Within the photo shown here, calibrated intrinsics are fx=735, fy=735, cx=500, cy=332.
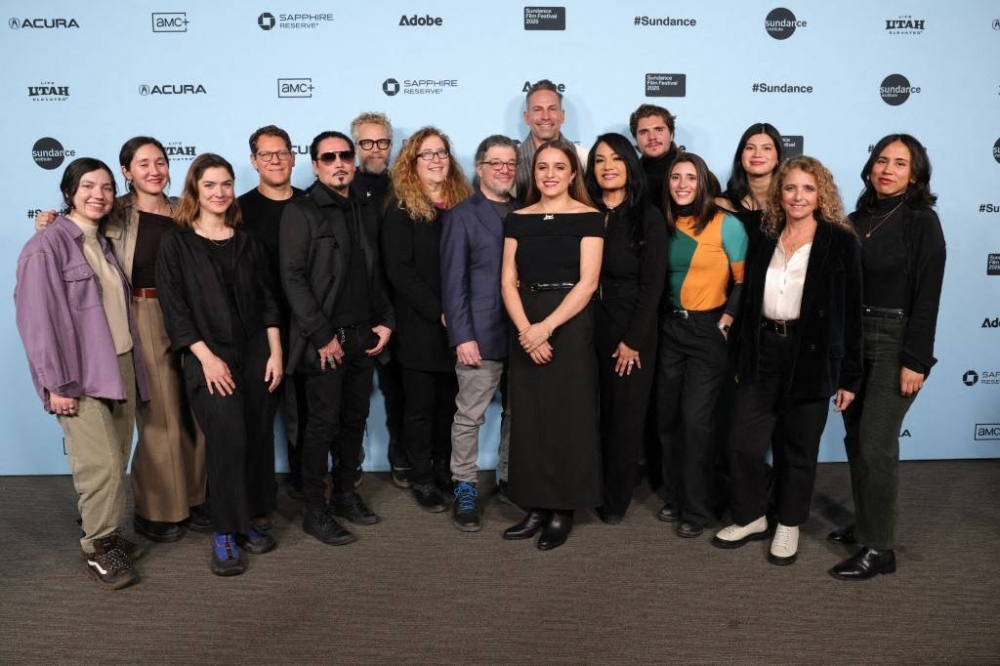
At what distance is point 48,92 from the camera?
12.9ft

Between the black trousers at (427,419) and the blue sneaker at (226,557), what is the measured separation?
3.08 ft

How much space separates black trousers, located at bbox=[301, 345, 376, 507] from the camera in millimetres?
3156

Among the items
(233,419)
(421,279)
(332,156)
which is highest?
(332,156)

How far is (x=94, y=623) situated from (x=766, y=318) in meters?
2.72

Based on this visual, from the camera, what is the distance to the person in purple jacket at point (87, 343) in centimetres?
269

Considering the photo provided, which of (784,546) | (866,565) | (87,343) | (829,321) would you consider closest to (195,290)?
(87,343)

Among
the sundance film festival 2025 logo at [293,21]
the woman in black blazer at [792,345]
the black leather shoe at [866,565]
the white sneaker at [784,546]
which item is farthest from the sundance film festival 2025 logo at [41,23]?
the black leather shoe at [866,565]

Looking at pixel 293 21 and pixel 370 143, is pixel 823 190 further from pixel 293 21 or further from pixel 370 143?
pixel 293 21

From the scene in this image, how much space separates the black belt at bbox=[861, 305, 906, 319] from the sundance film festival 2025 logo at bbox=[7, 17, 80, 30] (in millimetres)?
4089

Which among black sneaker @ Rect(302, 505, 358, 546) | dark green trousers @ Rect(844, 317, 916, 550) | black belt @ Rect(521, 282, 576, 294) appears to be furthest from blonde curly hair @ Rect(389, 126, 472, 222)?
dark green trousers @ Rect(844, 317, 916, 550)

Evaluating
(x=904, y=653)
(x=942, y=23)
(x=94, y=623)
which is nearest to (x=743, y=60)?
(x=942, y=23)

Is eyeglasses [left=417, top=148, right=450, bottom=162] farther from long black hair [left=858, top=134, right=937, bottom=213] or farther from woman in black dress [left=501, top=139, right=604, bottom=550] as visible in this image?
long black hair [left=858, top=134, right=937, bottom=213]

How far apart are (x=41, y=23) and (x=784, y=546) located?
14.6ft

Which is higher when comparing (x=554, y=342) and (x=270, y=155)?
(x=270, y=155)
